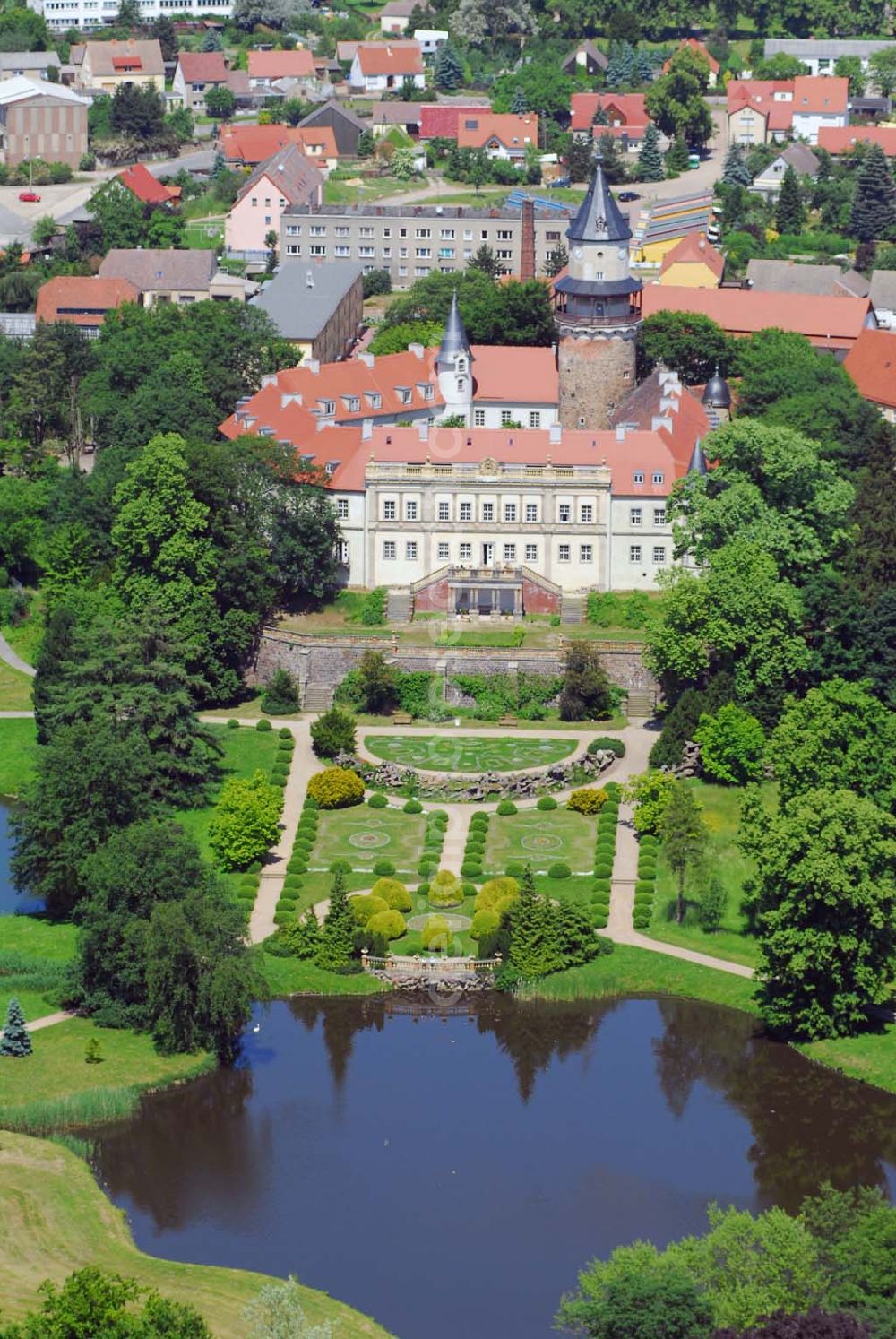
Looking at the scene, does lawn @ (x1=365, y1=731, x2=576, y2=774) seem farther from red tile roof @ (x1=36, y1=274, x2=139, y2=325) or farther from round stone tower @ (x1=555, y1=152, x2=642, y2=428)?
red tile roof @ (x1=36, y1=274, x2=139, y2=325)

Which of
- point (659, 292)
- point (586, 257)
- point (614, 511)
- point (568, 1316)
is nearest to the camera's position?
point (568, 1316)

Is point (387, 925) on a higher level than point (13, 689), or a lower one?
lower

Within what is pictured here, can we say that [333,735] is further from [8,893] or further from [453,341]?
[453,341]

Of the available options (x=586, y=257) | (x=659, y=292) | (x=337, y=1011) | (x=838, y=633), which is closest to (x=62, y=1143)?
(x=337, y=1011)

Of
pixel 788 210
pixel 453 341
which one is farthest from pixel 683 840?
pixel 788 210

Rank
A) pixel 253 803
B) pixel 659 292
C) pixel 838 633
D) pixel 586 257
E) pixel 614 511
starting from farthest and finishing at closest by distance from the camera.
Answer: pixel 659 292, pixel 586 257, pixel 614 511, pixel 838 633, pixel 253 803

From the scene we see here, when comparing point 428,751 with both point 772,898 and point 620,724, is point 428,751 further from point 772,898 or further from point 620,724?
point 772,898

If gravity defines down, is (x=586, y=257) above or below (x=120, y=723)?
above
